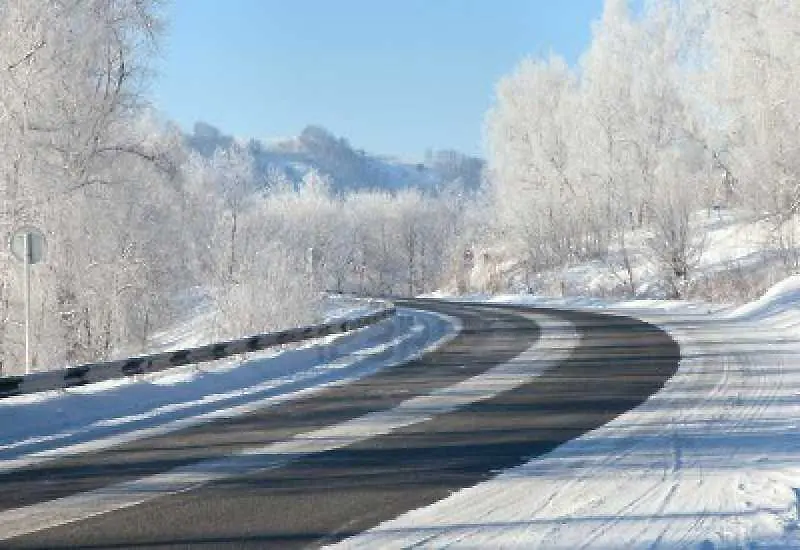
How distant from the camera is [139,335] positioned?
2553 centimetres

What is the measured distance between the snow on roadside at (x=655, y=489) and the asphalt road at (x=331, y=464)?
1.17 feet

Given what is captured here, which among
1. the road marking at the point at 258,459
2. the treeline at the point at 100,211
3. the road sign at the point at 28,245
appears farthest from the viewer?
the treeline at the point at 100,211

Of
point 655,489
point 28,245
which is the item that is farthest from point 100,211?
point 655,489

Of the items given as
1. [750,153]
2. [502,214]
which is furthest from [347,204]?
[750,153]

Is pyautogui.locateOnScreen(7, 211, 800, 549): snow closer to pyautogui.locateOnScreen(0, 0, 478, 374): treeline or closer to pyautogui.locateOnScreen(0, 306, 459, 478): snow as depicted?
pyautogui.locateOnScreen(0, 306, 459, 478): snow

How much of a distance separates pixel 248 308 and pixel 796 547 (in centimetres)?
2071

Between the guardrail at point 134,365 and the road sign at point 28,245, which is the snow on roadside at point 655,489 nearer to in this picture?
the guardrail at point 134,365

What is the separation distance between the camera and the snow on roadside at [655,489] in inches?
243

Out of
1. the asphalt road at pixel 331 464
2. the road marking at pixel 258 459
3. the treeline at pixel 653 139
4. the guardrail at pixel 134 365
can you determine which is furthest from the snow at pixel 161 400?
the treeline at pixel 653 139

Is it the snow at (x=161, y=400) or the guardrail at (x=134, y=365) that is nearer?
the snow at (x=161, y=400)

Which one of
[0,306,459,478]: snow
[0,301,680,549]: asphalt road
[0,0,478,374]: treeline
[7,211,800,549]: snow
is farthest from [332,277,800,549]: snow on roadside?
[0,0,478,374]: treeline

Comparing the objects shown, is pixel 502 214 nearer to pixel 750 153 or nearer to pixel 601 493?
pixel 750 153

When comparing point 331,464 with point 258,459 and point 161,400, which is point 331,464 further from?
point 161,400

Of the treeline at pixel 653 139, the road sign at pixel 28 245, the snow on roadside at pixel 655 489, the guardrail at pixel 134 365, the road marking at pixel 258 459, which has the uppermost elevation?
the treeline at pixel 653 139
